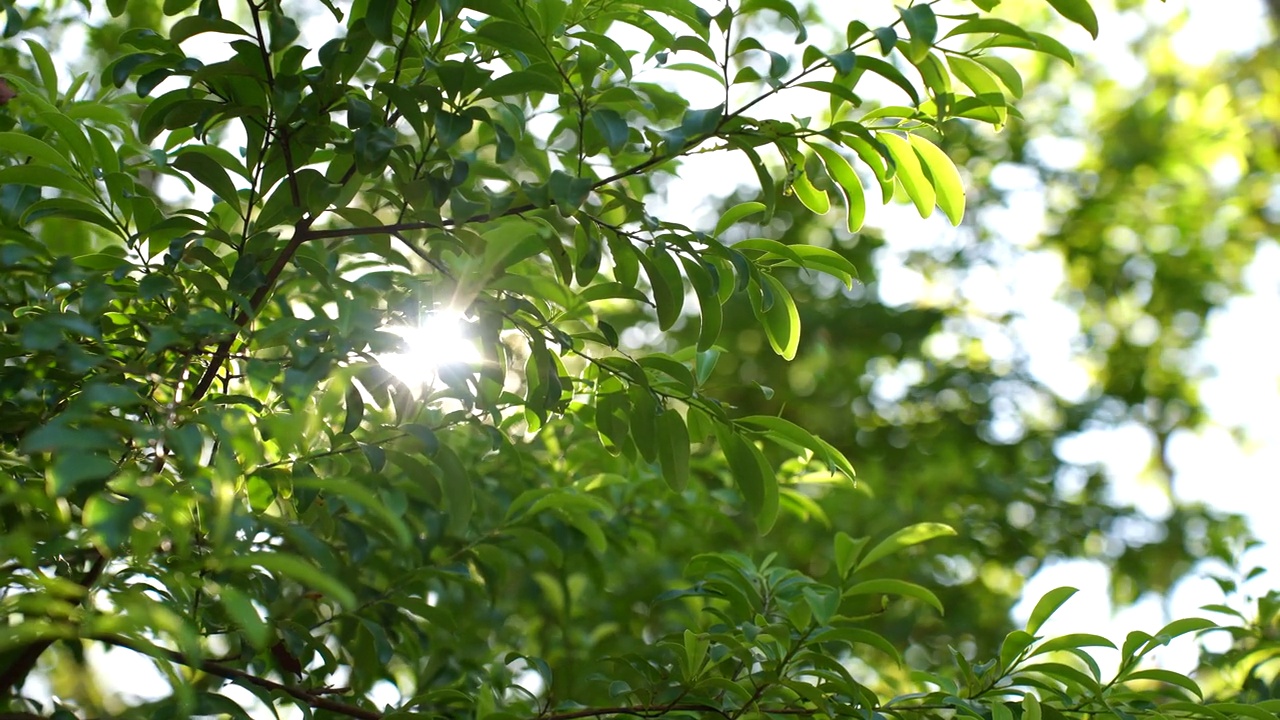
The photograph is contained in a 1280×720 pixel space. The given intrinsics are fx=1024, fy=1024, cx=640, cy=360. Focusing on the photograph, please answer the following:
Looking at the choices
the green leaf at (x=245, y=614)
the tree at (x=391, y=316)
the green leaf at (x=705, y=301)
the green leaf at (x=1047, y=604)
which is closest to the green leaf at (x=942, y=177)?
the tree at (x=391, y=316)

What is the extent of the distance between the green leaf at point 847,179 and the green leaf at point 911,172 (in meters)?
0.04

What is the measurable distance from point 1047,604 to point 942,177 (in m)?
0.54

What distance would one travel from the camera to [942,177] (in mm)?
1083

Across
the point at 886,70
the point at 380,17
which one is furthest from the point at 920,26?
the point at 380,17

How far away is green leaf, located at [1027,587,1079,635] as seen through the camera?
1.22m

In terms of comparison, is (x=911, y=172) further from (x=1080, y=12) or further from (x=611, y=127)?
(x=611, y=127)

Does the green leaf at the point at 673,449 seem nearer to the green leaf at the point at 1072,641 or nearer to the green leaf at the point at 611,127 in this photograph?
the green leaf at the point at 611,127

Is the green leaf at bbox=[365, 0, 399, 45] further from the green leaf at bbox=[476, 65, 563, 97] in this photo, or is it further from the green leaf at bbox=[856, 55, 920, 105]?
the green leaf at bbox=[856, 55, 920, 105]

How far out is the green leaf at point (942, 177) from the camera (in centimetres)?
107

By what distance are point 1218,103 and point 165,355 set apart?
5439mm

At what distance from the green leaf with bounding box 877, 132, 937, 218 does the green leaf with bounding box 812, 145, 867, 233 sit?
45mm

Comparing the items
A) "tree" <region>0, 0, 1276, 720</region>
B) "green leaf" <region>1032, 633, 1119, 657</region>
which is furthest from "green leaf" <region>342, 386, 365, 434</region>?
"green leaf" <region>1032, 633, 1119, 657</region>

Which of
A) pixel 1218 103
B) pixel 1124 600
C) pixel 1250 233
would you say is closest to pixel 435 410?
pixel 1124 600

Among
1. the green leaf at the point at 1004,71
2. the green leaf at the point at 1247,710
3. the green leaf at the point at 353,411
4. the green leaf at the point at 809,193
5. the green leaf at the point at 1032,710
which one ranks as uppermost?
the green leaf at the point at 1004,71
